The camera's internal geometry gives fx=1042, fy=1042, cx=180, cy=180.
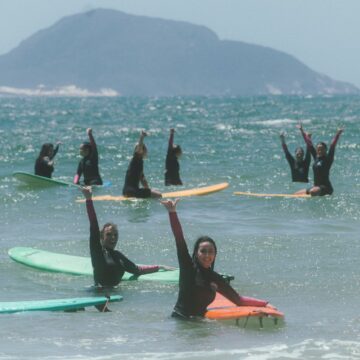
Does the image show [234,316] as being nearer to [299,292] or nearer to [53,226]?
[299,292]

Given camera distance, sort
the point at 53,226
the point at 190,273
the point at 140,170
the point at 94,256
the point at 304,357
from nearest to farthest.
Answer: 1. the point at 304,357
2. the point at 190,273
3. the point at 94,256
4. the point at 53,226
5. the point at 140,170

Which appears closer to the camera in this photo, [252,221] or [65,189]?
[252,221]

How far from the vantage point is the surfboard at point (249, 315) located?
28.4 feet

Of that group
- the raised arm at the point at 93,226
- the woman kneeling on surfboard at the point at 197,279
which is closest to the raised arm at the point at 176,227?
the woman kneeling on surfboard at the point at 197,279

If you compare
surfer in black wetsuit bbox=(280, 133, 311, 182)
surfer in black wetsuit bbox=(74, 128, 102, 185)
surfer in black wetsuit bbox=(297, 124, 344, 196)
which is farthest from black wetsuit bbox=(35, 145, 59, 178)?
surfer in black wetsuit bbox=(297, 124, 344, 196)

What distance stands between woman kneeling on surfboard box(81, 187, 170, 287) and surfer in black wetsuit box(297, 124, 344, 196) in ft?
24.6

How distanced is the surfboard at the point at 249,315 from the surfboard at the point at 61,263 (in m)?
1.99

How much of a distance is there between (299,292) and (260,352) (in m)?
2.74

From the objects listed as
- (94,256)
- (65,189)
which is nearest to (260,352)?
(94,256)

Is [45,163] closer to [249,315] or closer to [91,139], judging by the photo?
[91,139]

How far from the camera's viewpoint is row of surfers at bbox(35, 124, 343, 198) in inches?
683

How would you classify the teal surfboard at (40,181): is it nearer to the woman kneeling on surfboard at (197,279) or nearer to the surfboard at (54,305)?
the surfboard at (54,305)

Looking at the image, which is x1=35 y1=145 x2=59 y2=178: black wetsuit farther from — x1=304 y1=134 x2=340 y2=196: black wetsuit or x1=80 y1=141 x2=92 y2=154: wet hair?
x1=304 y1=134 x2=340 y2=196: black wetsuit

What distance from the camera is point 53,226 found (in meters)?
15.7
